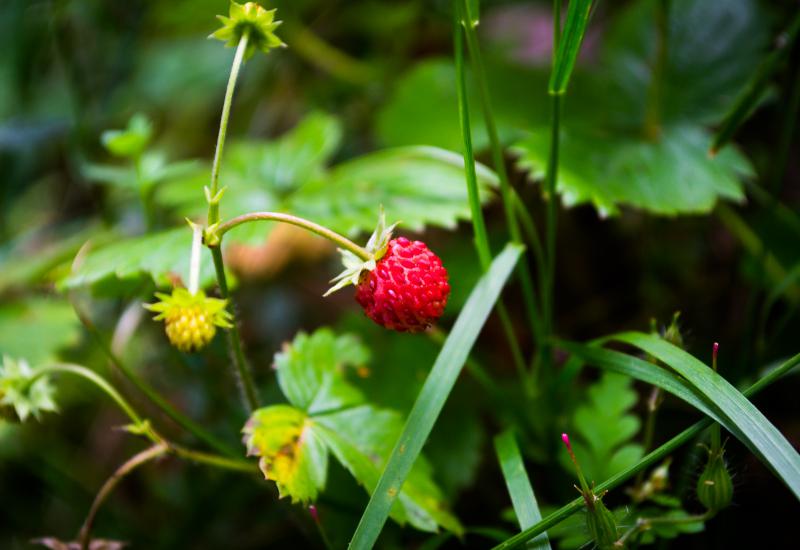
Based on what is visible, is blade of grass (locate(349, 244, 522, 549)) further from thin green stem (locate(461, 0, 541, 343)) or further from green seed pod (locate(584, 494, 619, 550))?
green seed pod (locate(584, 494, 619, 550))

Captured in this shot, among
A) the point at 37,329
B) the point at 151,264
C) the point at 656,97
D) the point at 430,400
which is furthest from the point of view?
the point at 37,329

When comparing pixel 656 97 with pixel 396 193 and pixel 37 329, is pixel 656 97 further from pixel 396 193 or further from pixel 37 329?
pixel 37 329

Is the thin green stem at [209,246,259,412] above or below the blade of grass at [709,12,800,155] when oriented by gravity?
below

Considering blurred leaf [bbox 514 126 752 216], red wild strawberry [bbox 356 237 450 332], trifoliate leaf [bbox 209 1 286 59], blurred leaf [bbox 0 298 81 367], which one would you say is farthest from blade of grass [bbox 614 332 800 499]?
blurred leaf [bbox 0 298 81 367]

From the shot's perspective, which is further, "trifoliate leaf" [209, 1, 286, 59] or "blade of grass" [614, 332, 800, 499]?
"trifoliate leaf" [209, 1, 286, 59]

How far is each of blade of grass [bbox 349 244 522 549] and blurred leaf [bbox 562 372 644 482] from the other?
0.72 feet

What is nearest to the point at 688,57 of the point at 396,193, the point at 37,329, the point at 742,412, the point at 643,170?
the point at 643,170

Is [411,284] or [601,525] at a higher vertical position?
[411,284]

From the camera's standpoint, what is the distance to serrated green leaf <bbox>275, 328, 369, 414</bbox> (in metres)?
0.91

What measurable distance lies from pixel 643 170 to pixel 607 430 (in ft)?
1.76

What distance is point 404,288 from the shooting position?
68 centimetres

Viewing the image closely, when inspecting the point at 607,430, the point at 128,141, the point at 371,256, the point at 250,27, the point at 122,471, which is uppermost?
the point at 250,27

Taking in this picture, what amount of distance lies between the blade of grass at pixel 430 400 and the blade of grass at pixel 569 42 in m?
0.22

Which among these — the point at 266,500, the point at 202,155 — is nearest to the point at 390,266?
the point at 266,500
